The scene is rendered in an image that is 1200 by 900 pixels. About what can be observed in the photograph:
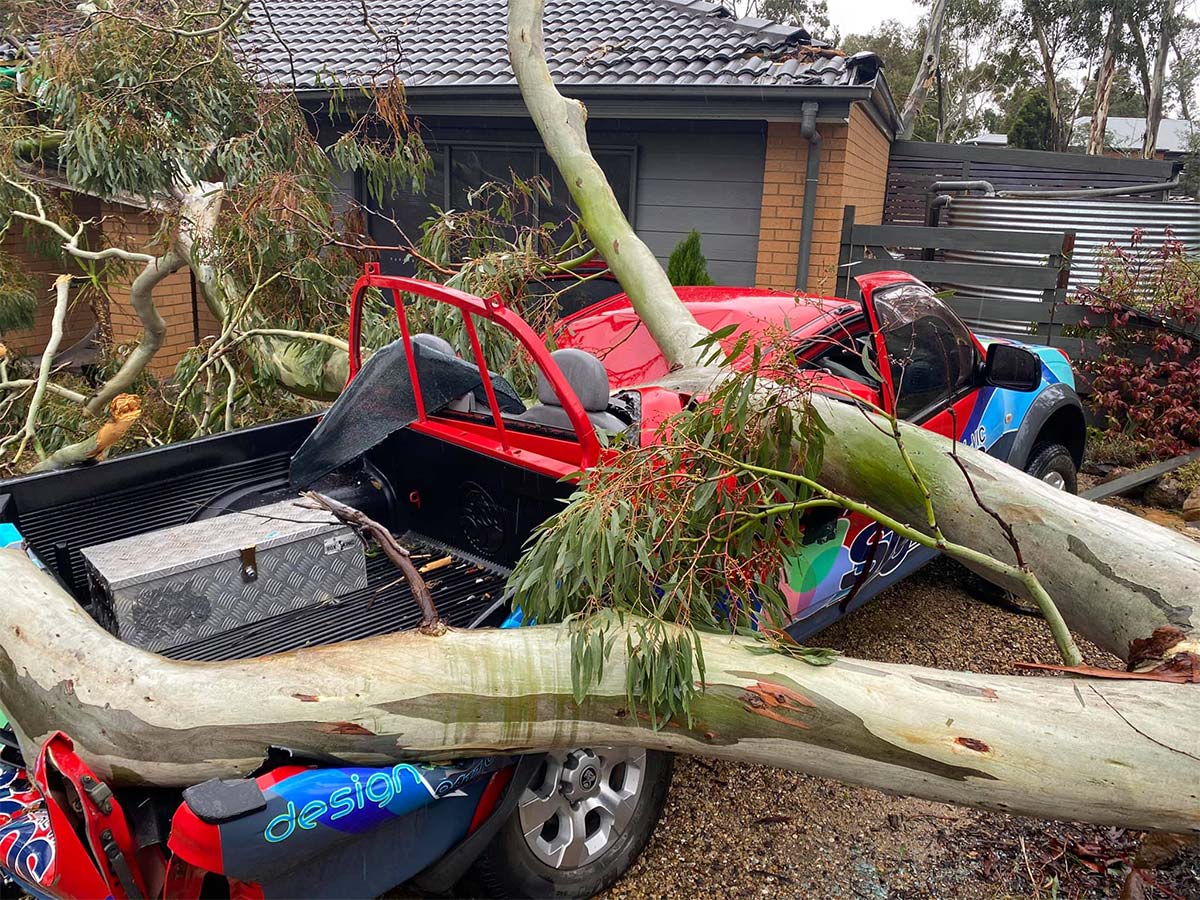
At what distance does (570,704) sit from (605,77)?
25.5ft

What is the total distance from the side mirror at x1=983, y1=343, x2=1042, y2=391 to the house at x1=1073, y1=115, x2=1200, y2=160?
37764mm

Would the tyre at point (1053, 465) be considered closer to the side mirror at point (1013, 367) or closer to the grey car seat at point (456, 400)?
the side mirror at point (1013, 367)

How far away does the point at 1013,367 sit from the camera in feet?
14.2

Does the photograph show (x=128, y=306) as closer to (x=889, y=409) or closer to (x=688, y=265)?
(x=688, y=265)

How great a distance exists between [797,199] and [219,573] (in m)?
7.34

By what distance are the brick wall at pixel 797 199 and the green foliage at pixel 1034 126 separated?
27.0m

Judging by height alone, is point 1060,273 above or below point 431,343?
above

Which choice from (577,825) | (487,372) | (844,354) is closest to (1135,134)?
(844,354)

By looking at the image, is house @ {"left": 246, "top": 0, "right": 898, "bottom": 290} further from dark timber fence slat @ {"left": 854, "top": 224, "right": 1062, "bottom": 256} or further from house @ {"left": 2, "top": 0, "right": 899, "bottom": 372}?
dark timber fence slat @ {"left": 854, "top": 224, "right": 1062, "bottom": 256}

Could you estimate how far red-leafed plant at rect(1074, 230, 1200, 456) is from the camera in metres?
7.62

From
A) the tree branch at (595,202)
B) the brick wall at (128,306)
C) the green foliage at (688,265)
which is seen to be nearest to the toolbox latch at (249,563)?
the tree branch at (595,202)

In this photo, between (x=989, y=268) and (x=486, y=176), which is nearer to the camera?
(x=989, y=268)

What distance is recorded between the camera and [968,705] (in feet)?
7.91

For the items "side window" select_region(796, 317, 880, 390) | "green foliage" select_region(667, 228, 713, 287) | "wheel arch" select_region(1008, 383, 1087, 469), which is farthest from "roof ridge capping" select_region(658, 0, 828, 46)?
"side window" select_region(796, 317, 880, 390)
